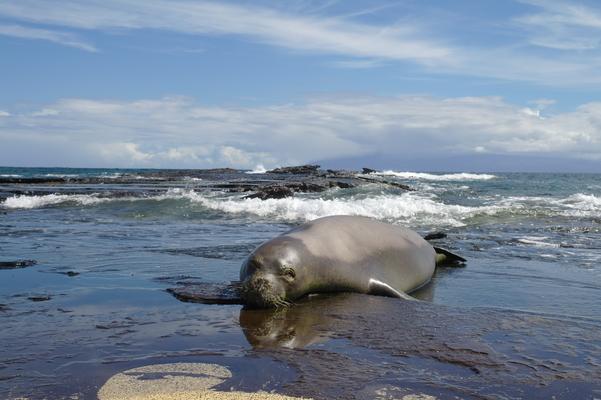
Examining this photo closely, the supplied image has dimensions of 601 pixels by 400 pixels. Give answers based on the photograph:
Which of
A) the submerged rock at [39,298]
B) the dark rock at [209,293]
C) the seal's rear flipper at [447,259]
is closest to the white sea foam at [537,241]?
the seal's rear flipper at [447,259]

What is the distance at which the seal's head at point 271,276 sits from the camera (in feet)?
20.4

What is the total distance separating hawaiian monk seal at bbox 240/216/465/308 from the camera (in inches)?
249

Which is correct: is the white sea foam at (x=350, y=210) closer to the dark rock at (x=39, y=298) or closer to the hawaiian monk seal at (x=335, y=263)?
the hawaiian monk seal at (x=335, y=263)

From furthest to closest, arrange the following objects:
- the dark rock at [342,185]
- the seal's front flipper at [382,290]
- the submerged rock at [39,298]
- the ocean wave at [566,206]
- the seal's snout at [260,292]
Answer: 1. the dark rock at [342,185]
2. the ocean wave at [566,206]
3. the seal's front flipper at [382,290]
4. the submerged rock at [39,298]
5. the seal's snout at [260,292]

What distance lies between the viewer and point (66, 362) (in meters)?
4.25

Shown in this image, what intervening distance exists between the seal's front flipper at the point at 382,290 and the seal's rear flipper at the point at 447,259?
8.59 ft

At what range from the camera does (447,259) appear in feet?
31.2

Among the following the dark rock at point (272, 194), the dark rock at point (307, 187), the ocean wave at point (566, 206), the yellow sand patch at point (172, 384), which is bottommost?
the yellow sand patch at point (172, 384)

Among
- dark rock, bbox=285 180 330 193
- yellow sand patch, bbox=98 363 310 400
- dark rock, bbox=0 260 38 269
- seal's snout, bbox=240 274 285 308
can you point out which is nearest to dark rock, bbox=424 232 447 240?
seal's snout, bbox=240 274 285 308

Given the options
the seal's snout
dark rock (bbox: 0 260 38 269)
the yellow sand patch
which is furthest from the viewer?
dark rock (bbox: 0 260 38 269)

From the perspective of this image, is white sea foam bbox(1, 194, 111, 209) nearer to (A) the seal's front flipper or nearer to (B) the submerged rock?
(B) the submerged rock

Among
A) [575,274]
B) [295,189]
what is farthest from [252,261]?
[295,189]

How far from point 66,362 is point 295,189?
25.8 metres

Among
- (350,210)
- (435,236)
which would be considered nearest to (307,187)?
(350,210)
